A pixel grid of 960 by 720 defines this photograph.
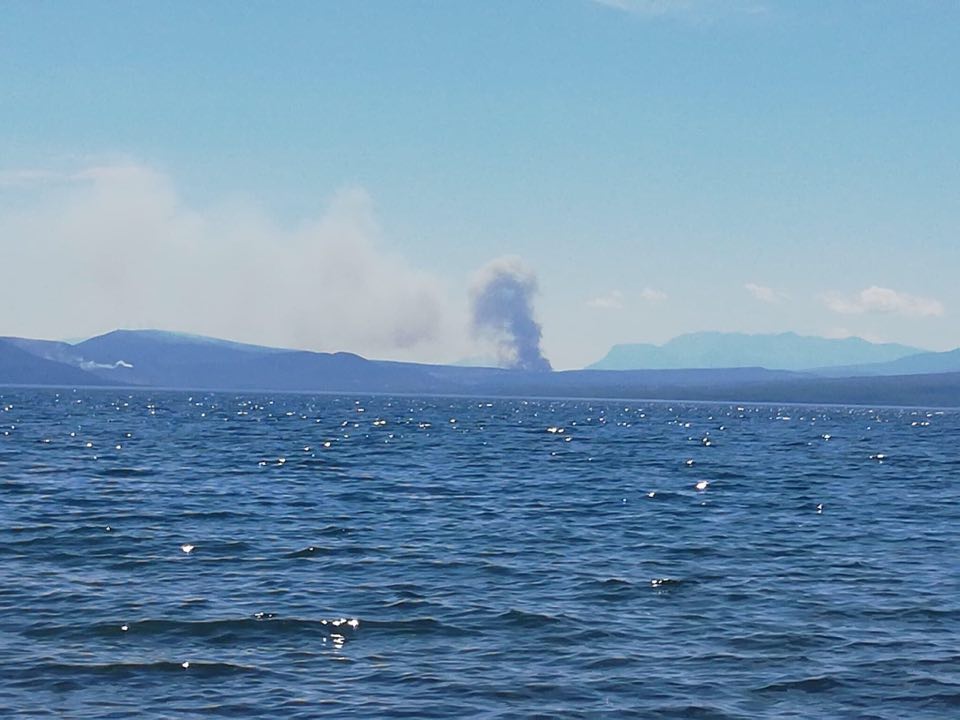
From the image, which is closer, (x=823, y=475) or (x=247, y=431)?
(x=823, y=475)

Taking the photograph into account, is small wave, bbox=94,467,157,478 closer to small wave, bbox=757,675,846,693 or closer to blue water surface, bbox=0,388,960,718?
blue water surface, bbox=0,388,960,718

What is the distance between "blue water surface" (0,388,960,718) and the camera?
17.5 meters

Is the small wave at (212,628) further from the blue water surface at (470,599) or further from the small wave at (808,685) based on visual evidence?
the small wave at (808,685)

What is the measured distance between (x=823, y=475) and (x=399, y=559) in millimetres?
36836

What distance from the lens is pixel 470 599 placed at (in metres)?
24.2

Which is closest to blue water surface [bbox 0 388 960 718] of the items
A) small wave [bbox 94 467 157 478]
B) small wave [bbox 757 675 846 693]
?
small wave [bbox 757 675 846 693]

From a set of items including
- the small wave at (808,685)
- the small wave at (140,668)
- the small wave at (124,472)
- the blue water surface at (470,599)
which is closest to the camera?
the blue water surface at (470,599)

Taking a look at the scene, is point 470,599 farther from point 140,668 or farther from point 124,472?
point 124,472

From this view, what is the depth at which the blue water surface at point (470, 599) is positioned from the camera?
17.5 metres

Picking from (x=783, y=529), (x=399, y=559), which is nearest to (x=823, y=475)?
(x=783, y=529)

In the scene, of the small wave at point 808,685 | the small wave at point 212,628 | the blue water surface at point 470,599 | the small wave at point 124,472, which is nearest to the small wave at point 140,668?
the blue water surface at point 470,599

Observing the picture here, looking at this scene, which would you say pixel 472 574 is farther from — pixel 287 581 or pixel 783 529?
pixel 783 529

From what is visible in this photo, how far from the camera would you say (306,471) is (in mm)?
55344

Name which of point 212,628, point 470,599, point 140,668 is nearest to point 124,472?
point 470,599
